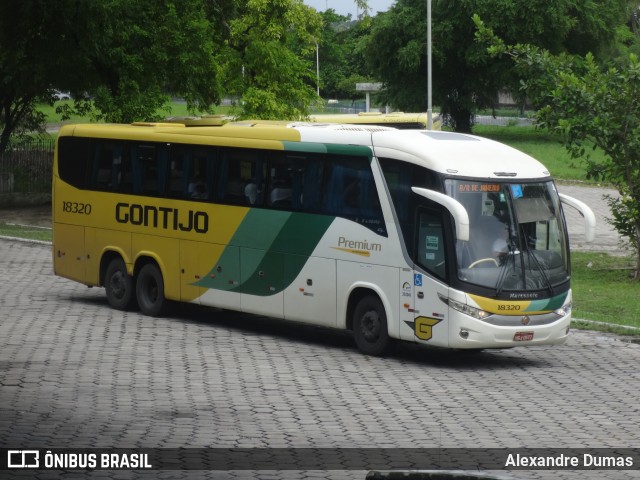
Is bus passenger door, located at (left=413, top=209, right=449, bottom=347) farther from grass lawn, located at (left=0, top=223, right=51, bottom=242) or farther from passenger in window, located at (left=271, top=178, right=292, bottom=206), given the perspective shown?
grass lawn, located at (left=0, top=223, right=51, bottom=242)

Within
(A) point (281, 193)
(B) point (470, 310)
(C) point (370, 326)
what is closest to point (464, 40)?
(A) point (281, 193)

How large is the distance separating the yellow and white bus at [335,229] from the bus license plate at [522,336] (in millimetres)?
12

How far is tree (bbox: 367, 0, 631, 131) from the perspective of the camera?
70625 millimetres

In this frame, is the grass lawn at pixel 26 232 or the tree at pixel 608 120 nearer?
the tree at pixel 608 120

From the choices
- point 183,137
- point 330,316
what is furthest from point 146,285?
point 330,316

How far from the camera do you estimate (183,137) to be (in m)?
20.3

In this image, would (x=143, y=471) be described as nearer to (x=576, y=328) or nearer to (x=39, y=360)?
(x=39, y=360)

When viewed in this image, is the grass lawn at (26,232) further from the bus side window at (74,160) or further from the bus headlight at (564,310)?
the bus headlight at (564,310)

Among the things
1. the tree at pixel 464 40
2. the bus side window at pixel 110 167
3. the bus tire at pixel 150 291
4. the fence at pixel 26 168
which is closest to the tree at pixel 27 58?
the fence at pixel 26 168

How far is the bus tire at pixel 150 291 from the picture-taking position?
20.6m

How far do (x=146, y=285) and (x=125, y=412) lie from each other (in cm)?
774

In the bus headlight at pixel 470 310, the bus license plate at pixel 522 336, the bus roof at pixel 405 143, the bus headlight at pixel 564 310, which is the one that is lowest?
the bus license plate at pixel 522 336

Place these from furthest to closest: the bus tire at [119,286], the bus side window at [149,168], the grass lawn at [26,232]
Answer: the grass lawn at [26,232]
the bus tire at [119,286]
the bus side window at [149,168]

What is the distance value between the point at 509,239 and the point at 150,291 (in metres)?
6.77
